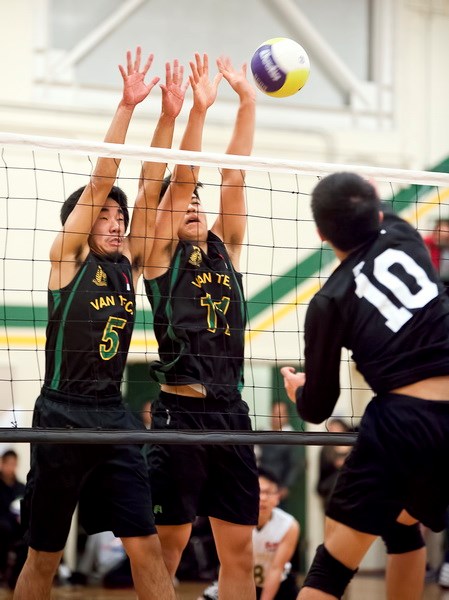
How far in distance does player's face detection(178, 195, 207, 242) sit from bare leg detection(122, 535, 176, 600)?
1631mm

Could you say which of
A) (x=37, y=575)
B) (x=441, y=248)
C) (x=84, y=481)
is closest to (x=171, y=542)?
(x=84, y=481)

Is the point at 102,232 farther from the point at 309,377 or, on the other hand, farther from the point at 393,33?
the point at 393,33

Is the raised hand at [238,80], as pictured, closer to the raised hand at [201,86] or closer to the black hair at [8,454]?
the raised hand at [201,86]

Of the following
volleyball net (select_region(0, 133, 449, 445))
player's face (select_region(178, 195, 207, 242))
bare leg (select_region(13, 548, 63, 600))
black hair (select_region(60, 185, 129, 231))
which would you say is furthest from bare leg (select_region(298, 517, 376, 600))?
volleyball net (select_region(0, 133, 449, 445))

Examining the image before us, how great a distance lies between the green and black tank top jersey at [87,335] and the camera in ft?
→ 17.1

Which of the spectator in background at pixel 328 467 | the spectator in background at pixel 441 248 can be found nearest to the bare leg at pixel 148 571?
the spectator in background at pixel 441 248

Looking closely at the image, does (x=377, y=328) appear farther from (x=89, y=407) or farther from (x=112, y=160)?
(x=112, y=160)

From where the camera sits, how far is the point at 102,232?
5.43 metres

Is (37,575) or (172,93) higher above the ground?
(172,93)

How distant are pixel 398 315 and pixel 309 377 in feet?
1.42

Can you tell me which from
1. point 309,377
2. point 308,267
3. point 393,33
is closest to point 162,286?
point 309,377

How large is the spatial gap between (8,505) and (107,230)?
17.9 feet

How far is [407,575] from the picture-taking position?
16.6ft

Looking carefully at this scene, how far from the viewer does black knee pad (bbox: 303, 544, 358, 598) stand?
430 cm
